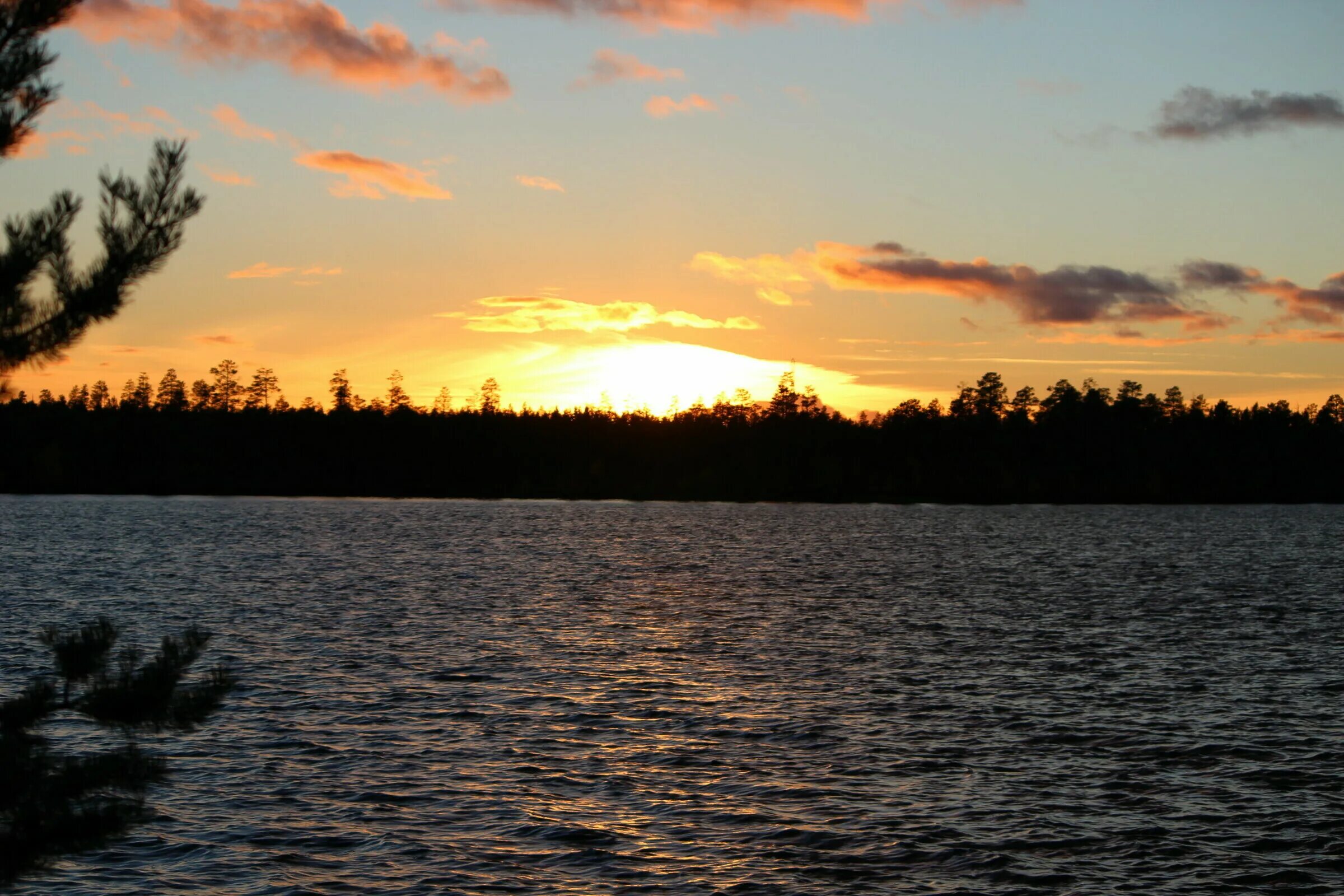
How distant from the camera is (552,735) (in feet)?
95.5

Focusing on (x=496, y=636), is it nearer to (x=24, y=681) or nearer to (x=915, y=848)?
(x=24, y=681)

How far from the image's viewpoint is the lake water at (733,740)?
19922 mm

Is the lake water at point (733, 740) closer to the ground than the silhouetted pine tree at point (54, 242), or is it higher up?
closer to the ground

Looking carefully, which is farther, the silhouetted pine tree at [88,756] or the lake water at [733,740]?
the lake water at [733,740]

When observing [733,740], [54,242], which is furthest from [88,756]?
[733,740]

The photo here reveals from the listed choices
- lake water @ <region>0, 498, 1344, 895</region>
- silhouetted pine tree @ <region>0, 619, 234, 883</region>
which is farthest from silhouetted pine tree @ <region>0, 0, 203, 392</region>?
lake water @ <region>0, 498, 1344, 895</region>

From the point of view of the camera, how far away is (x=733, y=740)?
2900 centimetres

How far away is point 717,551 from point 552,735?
3189 inches

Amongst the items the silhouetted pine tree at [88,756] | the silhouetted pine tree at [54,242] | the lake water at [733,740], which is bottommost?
the lake water at [733,740]

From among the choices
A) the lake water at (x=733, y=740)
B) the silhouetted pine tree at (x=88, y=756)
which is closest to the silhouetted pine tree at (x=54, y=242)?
the silhouetted pine tree at (x=88, y=756)

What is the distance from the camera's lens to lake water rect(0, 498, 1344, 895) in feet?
65.4

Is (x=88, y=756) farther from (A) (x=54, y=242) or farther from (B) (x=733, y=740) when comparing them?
(B) (x=733, y=740)

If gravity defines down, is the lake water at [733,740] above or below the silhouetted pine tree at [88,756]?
below

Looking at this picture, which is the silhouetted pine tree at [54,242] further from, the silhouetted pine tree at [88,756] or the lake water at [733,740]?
the lake water at [733,740]
